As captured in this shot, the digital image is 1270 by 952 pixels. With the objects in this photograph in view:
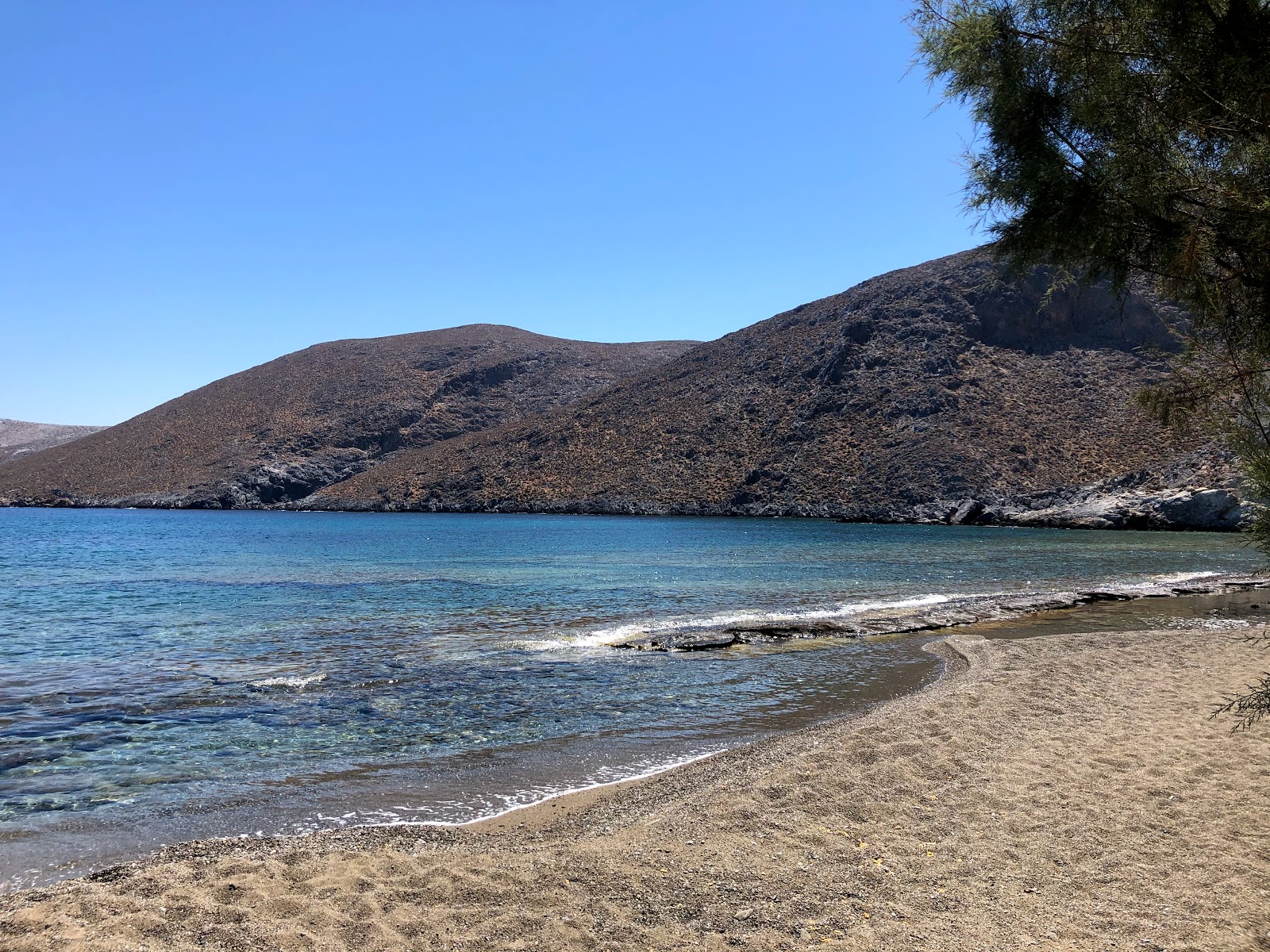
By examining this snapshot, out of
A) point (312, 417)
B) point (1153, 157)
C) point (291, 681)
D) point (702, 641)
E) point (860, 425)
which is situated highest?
point (312, 417)

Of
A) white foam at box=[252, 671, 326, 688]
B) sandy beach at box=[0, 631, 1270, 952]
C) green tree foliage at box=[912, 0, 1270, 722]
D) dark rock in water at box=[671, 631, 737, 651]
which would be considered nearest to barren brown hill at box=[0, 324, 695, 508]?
dark rock in water at box=[671, 631, 737, 651]

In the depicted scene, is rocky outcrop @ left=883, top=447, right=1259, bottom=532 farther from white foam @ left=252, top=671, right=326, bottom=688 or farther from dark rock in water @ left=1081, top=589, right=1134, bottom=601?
white foam @ left=252, top=671, right=326, bottom=688

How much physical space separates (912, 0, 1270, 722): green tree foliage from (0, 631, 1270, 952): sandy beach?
148 cm

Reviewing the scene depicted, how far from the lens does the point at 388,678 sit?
508 inches

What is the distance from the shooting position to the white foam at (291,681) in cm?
1227

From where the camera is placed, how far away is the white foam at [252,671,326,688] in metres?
12.3

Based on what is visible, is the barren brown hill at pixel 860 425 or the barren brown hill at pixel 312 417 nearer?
the barren brown hill at pixel 860 425

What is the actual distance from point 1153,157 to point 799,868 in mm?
4878

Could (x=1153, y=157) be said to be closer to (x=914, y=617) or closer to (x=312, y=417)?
(x=914, y=617)

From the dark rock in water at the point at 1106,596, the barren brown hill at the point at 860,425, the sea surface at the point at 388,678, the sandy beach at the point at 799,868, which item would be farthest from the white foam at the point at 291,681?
the barren brown hill at the point at 860,425

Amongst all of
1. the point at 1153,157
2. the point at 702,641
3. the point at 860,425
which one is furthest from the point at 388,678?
the point at 860,425

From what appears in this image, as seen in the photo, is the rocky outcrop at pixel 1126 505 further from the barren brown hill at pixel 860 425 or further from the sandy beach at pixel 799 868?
the sandy beach at pixel 799 868

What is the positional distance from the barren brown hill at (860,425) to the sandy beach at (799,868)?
53.7 m

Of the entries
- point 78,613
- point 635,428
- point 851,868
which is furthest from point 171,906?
point 635,428
